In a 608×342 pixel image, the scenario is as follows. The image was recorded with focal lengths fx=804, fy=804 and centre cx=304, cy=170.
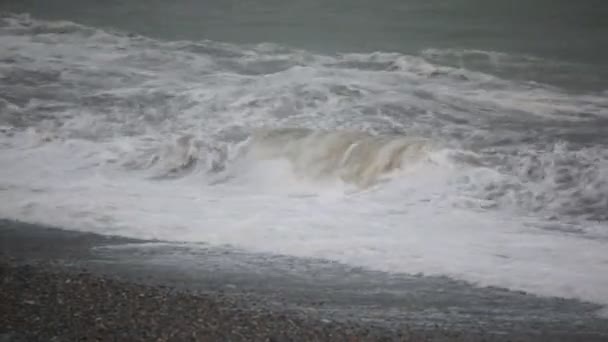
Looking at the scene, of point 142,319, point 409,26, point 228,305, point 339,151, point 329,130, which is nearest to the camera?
point 142,319

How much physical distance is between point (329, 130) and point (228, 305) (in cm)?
337

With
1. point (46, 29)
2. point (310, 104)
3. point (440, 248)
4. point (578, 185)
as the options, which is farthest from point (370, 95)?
point (46, 29)

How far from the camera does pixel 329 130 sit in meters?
5.89

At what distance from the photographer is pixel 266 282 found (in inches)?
117

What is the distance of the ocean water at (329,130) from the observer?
12.2 feet

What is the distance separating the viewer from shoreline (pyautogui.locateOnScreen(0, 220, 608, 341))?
7.82 feet

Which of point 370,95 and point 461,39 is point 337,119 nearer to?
point 370,95

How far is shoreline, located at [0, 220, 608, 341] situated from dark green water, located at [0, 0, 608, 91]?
481 cm

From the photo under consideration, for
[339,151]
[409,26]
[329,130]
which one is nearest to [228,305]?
[339,151]

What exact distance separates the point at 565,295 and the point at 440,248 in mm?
699

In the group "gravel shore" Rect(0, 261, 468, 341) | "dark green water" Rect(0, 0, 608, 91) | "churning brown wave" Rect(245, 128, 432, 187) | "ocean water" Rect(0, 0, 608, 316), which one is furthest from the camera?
"dark green water" Rect(0, 0, 608, 91)

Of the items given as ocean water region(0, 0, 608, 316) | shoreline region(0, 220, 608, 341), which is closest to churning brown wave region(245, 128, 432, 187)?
ocean water region(0, 0, 608, 316)

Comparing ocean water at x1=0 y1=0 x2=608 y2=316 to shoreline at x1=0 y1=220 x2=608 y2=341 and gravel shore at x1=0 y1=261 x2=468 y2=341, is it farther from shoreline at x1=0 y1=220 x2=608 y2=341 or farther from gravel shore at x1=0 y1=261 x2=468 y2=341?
gravel shore at x1=0 y1=261 x2=468 y2=341

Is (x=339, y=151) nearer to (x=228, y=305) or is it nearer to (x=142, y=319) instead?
(x=228, y=305)
